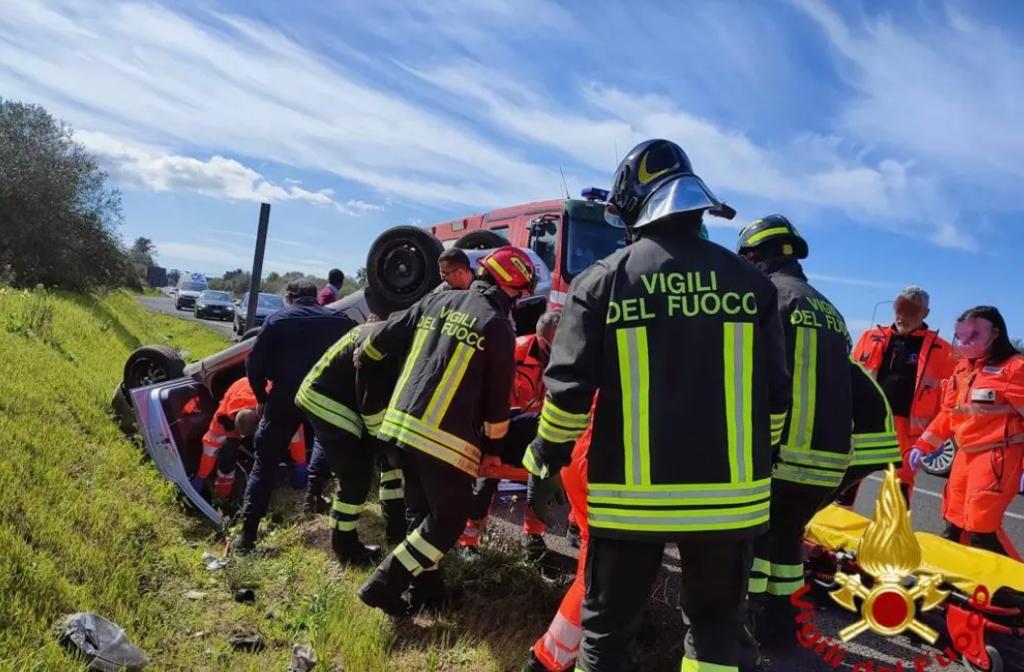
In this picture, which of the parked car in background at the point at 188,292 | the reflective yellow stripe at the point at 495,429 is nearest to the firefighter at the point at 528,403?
the reflective yellow stripe at the point at 495,429

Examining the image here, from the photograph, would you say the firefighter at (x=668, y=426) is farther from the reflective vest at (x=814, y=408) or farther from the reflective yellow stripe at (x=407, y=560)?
the reflective yellow stripe at (x=407, y=560)

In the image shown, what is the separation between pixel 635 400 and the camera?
6.98 feet

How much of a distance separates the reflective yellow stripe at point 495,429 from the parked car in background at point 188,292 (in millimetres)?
34379

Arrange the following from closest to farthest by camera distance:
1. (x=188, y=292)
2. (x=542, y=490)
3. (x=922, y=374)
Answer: (x=542, y=490) < (x=922, y=374) < (x=188, y=292)

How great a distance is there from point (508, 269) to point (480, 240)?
18.8ft

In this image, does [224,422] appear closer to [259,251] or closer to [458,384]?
[458,384]

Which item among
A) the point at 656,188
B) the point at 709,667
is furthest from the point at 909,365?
the point at 709,667

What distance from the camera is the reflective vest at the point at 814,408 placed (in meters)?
3.07

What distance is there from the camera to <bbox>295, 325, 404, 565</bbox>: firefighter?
398cm

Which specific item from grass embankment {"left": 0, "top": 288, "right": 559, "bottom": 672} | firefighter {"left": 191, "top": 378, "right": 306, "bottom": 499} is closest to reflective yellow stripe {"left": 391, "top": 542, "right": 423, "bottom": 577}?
grass embankment {"left": 0, "top": 288, "right": 559, "bottom": 672}

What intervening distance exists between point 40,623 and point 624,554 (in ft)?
7.89

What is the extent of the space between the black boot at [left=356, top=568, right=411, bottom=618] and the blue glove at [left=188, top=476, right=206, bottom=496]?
2565mm

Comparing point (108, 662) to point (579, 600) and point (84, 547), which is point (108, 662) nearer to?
point (84, 547)

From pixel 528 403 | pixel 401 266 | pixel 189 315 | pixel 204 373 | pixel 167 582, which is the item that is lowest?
pixel 189 315
